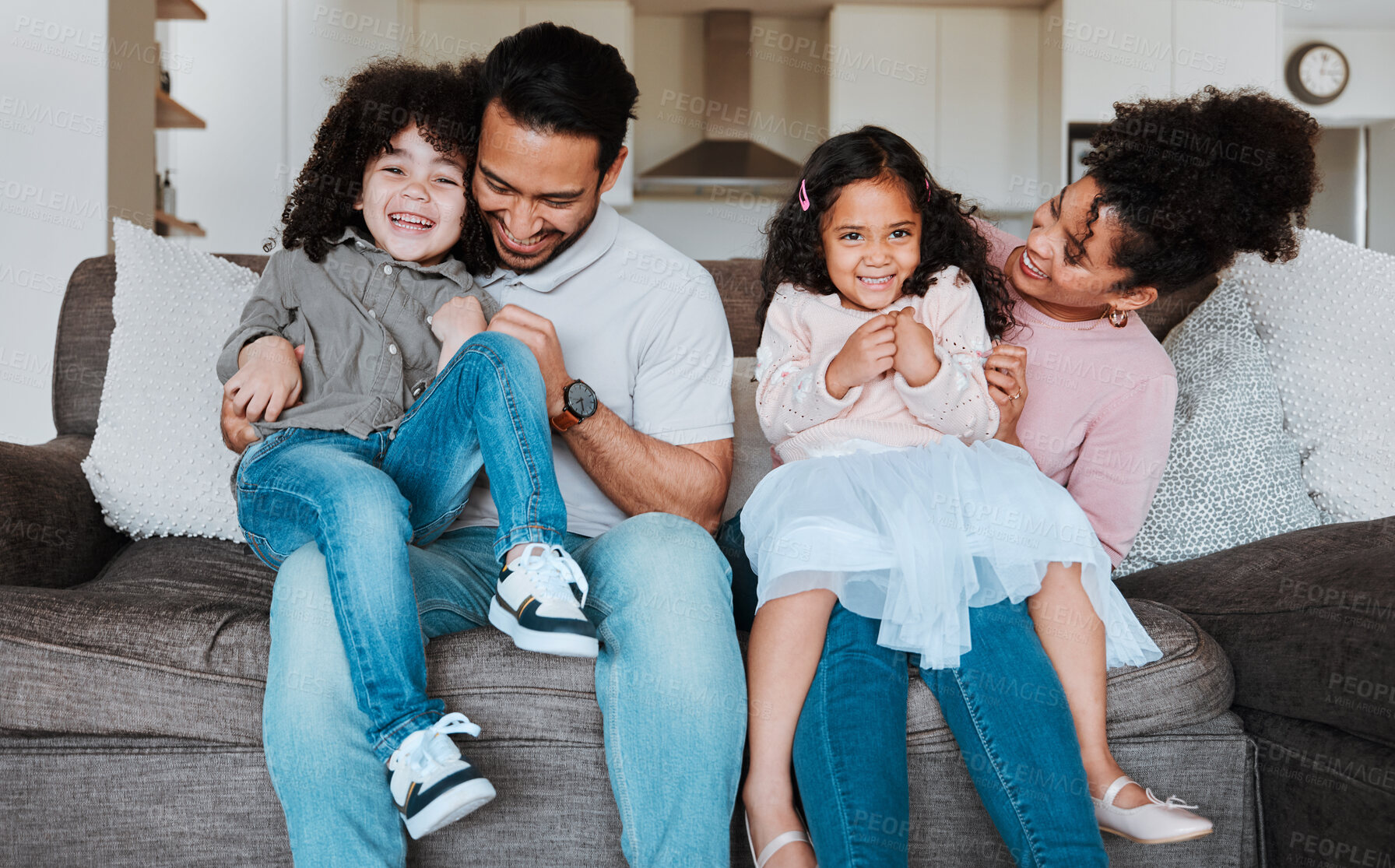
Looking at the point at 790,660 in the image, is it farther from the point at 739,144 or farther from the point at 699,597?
the point at 739,144

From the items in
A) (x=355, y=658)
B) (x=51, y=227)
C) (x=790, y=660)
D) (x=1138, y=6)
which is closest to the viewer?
(x=355, y=658)

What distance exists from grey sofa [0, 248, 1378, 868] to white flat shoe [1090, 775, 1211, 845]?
9 cm

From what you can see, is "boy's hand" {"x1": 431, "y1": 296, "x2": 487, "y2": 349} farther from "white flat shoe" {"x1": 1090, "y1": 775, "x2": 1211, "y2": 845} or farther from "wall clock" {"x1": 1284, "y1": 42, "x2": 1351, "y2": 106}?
"wall clock" {"x1": 1284, "y1": 42, "x2": 1351, "y2": 106}

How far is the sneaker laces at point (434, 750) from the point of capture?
1002mm

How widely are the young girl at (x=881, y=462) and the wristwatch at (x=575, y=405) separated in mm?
247

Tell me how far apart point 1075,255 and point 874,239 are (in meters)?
0.29

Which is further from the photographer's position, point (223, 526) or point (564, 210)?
point (223, 526)

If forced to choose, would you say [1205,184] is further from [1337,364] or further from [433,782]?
[433,782]

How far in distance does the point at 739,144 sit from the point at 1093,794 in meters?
4.32

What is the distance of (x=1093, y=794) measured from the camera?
1117 millimetres

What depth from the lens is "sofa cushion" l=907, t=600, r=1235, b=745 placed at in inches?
46.0

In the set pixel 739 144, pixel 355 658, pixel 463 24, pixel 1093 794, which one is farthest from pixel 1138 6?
pixel 355 658

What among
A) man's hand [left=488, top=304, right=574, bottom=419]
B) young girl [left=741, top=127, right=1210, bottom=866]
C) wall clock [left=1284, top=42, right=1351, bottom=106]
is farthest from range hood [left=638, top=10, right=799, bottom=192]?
man's hand [left=488, top=304, right=574, bottom=419]

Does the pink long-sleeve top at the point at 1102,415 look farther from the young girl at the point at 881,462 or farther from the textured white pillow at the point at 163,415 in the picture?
the textured white pillow at the point at 163,415
